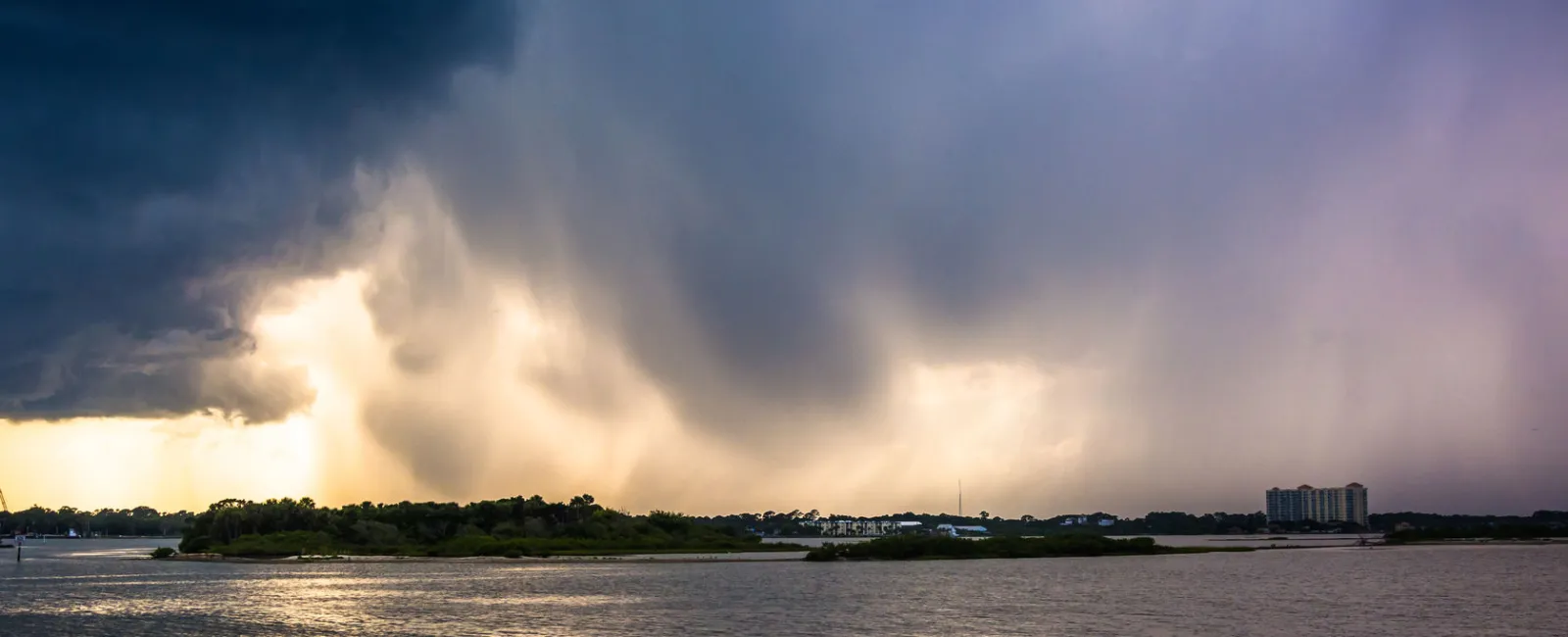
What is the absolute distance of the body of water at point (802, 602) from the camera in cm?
8656

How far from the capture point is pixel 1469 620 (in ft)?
298

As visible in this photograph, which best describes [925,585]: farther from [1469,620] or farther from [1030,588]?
[1469,620]

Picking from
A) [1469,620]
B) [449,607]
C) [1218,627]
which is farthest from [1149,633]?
[449,607]

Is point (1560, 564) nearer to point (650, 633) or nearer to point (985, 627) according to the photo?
point (985, 627)

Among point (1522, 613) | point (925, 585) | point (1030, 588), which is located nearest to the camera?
point (1522, 613)

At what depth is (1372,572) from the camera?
545ft

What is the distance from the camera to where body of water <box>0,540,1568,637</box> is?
8656cm

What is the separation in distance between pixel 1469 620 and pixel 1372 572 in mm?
81490

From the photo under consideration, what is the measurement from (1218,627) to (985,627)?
1615 cm

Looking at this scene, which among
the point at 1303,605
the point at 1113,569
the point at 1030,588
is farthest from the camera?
the point at 1113,569

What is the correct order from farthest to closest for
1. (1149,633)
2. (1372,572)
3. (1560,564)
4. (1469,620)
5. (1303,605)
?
(1560,564) < (1372,572) < (1303,605) < (1469,620) < (1149,633)

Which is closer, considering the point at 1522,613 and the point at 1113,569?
the point at 1522,613

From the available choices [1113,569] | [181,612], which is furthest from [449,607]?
[1113,569]

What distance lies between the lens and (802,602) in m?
112
